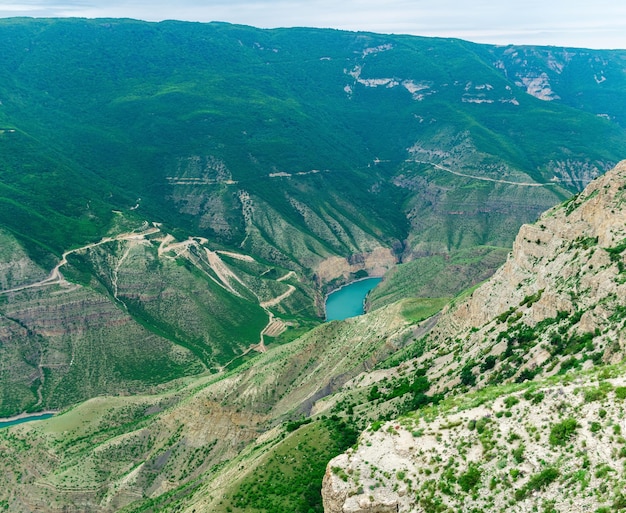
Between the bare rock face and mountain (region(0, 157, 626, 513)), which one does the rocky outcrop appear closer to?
mountain (region(0, 157, 626, 513))

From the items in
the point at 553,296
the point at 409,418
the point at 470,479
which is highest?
the point at 553,296

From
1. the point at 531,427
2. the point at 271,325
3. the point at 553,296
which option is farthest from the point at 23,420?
the point at 531,427

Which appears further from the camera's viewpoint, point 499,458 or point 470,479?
point 499,458

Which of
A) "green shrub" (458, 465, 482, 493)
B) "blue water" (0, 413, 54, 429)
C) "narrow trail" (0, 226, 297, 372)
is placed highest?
"green shrub" (458, 465, 482, 493)

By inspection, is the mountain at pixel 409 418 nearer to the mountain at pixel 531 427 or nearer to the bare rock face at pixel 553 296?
the mountain at pixel 531 427

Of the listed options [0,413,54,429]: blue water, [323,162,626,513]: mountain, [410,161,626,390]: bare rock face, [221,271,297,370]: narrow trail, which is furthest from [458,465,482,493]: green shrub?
[221,271,297,370]: narrow trail

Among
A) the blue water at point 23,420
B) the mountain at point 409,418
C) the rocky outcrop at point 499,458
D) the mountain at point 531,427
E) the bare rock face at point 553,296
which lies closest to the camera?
the rocky outcrop at point 499,458

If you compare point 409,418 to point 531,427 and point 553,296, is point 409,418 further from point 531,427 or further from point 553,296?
point 553,296

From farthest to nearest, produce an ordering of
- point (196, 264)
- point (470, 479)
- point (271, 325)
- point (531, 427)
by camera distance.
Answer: point (196, 264) < point (271, 325) < point (531, 427) < point (470, 479)

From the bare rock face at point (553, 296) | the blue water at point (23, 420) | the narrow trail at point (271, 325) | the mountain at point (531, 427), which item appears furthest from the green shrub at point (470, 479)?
the narrow trail at point (271, 325)
